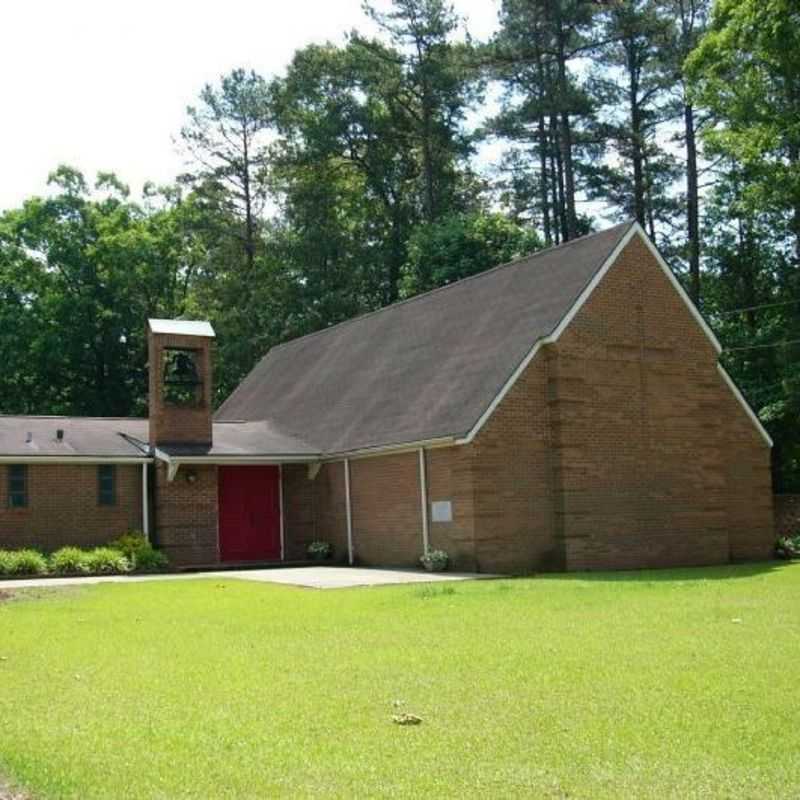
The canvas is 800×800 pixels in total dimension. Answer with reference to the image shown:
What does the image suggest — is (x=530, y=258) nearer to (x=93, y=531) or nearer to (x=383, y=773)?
(x=93, y=531)

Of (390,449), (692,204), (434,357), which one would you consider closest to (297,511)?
(390,449)

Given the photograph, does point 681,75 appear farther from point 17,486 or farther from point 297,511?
point 17,486

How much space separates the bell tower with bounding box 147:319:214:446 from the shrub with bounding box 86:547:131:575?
350 cm

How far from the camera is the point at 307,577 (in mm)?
20938

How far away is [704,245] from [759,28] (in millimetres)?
18077

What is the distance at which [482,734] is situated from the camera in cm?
659

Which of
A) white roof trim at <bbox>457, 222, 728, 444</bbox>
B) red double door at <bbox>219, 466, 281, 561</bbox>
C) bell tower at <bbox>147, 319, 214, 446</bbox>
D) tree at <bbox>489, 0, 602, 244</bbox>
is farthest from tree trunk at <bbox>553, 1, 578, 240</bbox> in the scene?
red double door at <bbox>219, 466, 281, 561</bbox>

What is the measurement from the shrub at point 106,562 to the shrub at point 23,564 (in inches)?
39.5

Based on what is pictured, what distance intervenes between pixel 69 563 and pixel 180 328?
7238 mm

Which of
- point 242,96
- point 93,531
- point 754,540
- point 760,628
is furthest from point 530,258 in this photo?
point 242,96

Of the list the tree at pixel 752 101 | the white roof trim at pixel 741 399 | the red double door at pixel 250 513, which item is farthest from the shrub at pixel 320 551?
the tree at pixel 752 101

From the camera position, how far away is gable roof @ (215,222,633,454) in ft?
73.7

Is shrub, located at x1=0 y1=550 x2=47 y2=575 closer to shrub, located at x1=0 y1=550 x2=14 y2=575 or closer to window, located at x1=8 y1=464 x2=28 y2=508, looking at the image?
shrub, located at x1=0 y1=550 x2=14 y2=575

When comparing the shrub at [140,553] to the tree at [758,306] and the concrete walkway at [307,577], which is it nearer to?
the concrete walkway at [307,577]
